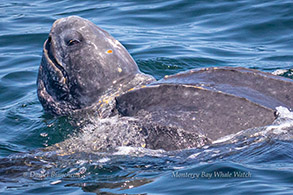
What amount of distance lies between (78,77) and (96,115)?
15.8 inches

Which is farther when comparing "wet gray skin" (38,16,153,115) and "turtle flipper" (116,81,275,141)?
"wet gray skin" (38,16,153,115)

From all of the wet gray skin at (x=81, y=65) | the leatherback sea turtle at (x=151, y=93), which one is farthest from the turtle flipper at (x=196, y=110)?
the wet gray skin at (x=81, y=65)

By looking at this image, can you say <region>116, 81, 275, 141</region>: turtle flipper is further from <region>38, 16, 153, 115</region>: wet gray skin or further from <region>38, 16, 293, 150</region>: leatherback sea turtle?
<region>38, 16, 153, 115</region>: wet gray skin

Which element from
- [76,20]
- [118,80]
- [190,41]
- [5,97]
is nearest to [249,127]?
[118,80]

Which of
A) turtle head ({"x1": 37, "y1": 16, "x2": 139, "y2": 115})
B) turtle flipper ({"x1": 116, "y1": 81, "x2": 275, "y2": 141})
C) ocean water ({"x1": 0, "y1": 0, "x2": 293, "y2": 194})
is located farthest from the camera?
turtle head ({"x1": 37, "y1": 16, "x2": 139, "y2": 115})

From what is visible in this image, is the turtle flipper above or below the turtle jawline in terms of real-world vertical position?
below

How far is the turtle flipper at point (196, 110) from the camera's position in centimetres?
379

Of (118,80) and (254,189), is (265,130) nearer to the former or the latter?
(254,189)

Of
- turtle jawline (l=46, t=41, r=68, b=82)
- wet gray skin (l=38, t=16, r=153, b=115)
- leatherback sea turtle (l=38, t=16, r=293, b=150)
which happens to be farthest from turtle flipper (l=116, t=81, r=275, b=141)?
turtle jawline (l=46, t=41, r=68, b=82)

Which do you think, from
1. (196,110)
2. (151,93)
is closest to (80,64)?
(151,93)

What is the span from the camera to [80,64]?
15.5 ft

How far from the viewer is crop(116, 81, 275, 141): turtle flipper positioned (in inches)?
149

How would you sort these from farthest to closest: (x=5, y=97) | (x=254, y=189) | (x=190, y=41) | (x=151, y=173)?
(x=190, y=41)
(x=5, y=97)
(x=151, y=173)
(x=254, y=189)

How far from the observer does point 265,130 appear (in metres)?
3.74
